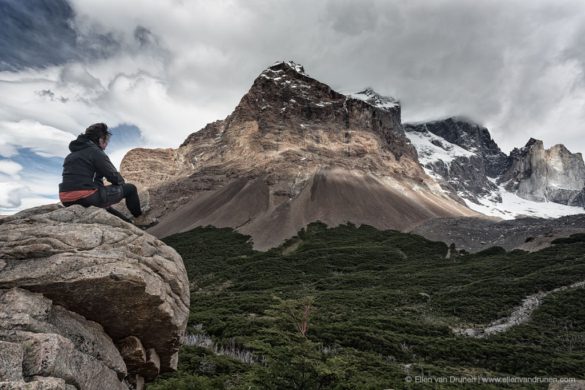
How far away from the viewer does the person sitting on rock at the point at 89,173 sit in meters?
7.87

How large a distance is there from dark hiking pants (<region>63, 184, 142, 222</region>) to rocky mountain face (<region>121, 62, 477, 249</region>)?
7969cm

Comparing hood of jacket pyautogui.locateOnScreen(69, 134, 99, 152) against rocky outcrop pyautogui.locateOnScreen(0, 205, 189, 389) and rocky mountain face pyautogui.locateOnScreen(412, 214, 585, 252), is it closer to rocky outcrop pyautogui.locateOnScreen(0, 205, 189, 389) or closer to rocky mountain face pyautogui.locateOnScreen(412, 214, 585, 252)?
rocky outcrop pyautogui.locateOnScreen(0, 205, 189, 389)

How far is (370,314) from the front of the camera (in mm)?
38062

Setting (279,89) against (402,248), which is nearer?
(402,248)

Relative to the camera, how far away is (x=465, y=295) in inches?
1695

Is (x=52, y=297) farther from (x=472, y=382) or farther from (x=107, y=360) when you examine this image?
(x=472, y=382)

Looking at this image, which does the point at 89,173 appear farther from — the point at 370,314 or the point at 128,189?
the point at 370,314

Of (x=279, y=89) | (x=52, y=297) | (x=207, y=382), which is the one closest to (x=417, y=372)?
(x=207, y=382)

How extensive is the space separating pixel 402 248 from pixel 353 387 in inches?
2971

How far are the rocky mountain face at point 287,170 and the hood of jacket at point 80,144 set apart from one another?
3169 inches

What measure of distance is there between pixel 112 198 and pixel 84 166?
35.1 inches

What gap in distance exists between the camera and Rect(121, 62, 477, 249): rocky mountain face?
107 m

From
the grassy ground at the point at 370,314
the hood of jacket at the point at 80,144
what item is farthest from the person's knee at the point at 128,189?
the grassy ground at the point at 370,314

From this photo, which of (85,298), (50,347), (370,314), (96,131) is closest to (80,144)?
(96,131)
